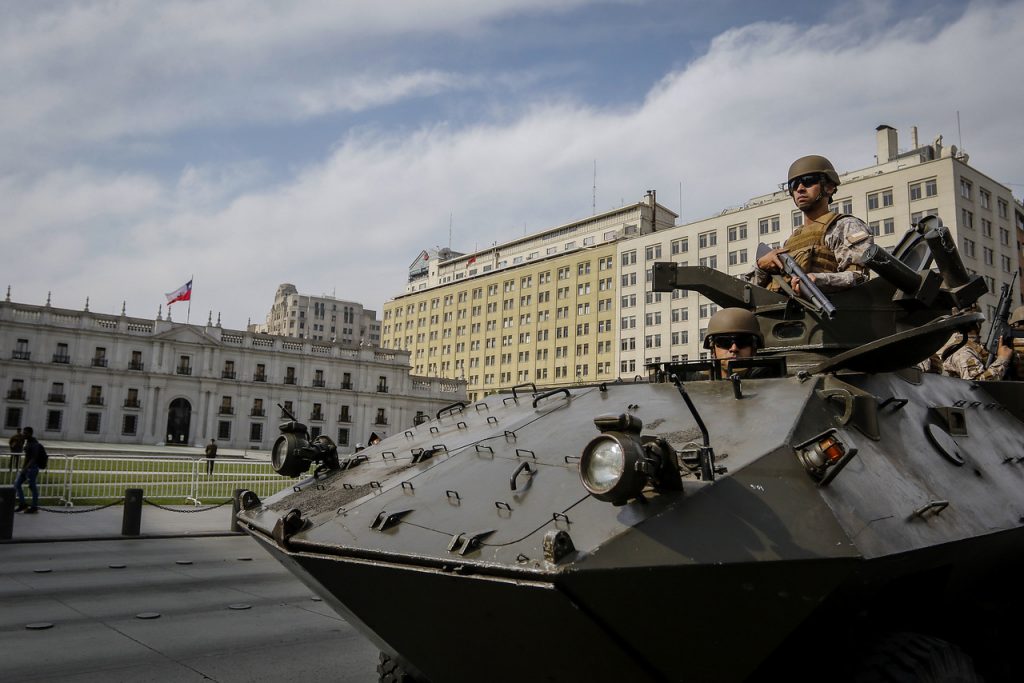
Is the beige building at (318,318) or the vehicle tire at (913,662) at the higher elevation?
the beige building at (318,318)

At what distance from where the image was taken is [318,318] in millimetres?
154875

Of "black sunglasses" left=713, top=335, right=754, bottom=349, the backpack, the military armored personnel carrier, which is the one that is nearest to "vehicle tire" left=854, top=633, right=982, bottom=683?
the military armored personnel carrier

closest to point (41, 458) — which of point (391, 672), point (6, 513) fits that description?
point (6, 513)

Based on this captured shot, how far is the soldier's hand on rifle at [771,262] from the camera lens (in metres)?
5.44

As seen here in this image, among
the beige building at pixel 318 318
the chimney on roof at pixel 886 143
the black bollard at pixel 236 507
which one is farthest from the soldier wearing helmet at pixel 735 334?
the beige building at pixel 318 318

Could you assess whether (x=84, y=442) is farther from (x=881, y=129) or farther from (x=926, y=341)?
(x=926, y=341)

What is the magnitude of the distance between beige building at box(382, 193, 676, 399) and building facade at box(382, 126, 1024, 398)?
0.43 feet

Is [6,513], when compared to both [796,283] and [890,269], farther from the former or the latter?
[890,269]

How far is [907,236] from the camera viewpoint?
5879 mm

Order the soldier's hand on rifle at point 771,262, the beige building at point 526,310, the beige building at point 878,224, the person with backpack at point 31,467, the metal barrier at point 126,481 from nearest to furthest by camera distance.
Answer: the soldier's hand on rifle at point 771,262, the person with backpack at point 31,467, the metal barrier at point 126,481, the beige building at point 878,224, the beige building at point 526,310

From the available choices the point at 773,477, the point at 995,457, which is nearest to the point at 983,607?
the point at 995,457

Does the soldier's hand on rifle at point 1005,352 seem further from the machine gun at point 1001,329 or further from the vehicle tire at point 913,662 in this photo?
the vehicle tire at point 913,662

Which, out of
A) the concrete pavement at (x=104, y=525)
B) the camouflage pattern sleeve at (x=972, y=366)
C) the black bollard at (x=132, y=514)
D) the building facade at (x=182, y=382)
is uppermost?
the building facade at (x=182, y=382)

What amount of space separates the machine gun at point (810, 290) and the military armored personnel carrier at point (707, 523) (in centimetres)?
10
